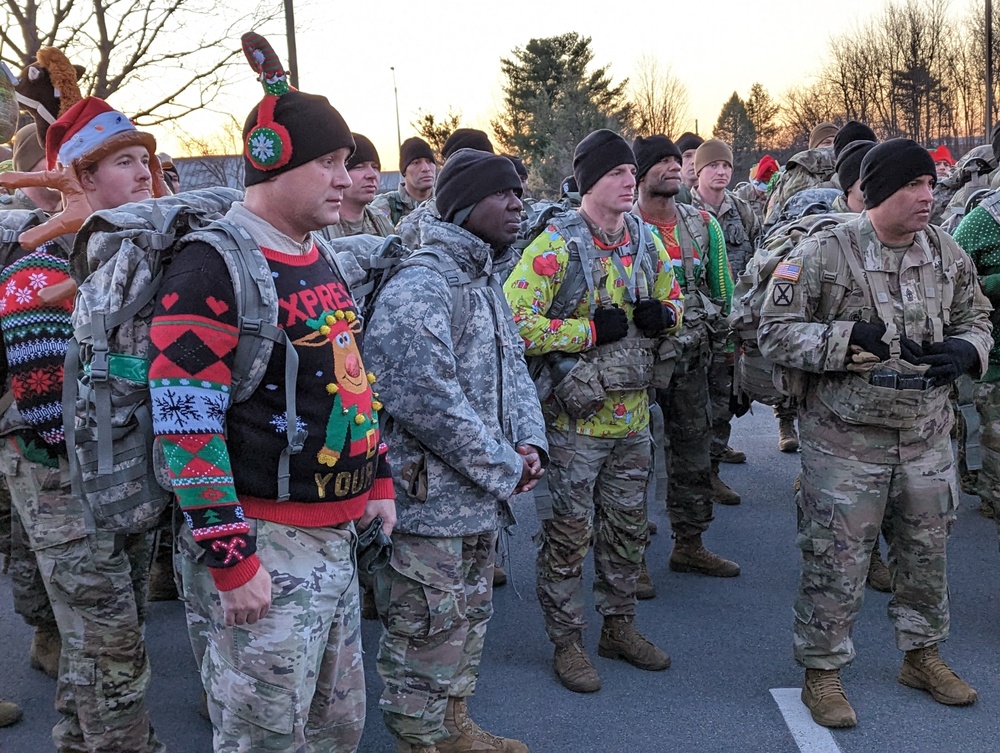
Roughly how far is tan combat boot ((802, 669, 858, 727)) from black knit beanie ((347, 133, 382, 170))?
11.5 ft

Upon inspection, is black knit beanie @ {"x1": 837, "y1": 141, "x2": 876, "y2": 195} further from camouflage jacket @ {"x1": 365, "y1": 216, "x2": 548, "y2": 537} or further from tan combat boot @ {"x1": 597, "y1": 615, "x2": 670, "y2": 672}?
tan combat boot @ {"x1": 597, "y1": 615, "x2": 670, "y2": 672}

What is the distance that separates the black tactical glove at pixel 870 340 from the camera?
146 inches

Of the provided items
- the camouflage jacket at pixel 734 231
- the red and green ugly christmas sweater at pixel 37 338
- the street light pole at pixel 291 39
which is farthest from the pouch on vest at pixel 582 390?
the street light pole at pixel 291 39

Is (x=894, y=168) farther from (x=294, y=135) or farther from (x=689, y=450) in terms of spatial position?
(x=294, y=135)

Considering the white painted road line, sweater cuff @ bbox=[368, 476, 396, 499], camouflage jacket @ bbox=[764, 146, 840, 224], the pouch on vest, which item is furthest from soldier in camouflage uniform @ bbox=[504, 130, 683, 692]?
camouflage jacket @ bbox=[764, 146, 840, 224]

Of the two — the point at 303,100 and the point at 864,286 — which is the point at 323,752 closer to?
the point at 303,100

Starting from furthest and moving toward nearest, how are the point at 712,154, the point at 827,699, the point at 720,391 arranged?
the point at 712,154 → the point at 720,391 → the point at 827,699

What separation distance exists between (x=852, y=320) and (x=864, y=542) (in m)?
0.92

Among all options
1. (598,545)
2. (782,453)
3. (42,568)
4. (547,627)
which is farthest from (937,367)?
(782,453)

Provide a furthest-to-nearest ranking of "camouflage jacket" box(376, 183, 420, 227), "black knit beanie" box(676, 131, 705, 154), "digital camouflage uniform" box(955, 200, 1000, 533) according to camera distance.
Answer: "black knit beanie" box(676, 131, 705, 154), "camouflage jacket" box(376, 183, 420, 227), "digital camouflage uniform" box(955, 200, 1000, 533)

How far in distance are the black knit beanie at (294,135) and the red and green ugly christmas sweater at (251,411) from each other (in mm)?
231

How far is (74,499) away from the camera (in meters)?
3.42

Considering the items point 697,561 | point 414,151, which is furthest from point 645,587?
point 414,151

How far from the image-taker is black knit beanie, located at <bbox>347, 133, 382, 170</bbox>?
5.29m
